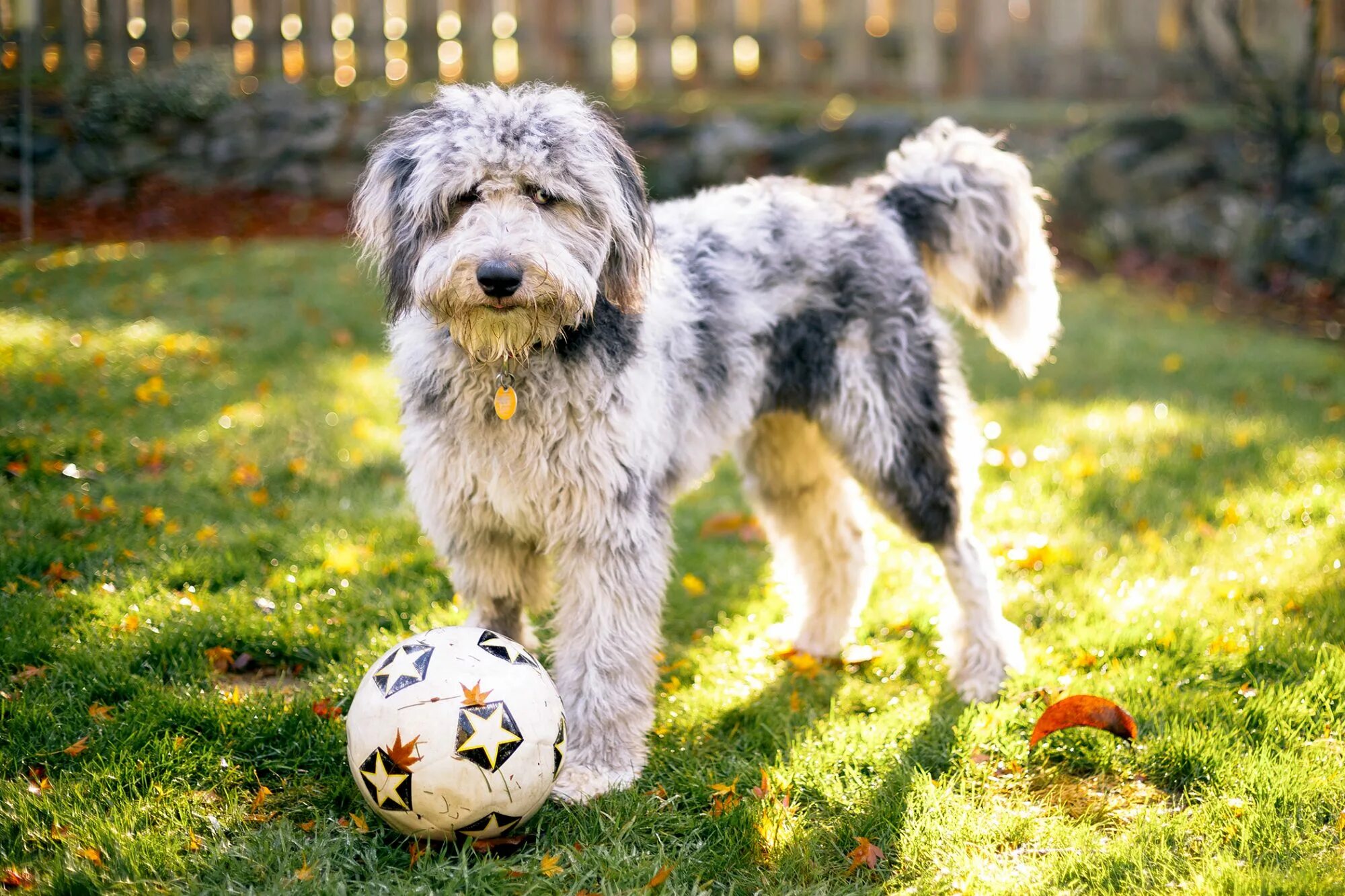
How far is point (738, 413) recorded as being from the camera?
4.28 m

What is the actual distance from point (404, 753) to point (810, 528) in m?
2.32

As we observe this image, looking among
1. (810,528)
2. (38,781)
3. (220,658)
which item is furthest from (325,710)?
(810,528)

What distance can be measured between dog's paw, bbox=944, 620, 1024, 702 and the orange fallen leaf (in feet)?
3.62

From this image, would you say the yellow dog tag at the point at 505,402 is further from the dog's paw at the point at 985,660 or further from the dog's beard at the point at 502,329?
the dog's paw at the point at 985,660

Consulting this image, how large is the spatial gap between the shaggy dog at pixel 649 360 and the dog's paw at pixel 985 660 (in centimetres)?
1

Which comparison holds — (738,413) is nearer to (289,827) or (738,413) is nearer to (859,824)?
(859,824)

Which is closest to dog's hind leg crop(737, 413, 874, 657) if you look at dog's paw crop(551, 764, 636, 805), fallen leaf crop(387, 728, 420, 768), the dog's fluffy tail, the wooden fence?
the dog's fluffy tail

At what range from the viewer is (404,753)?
10.2 feet

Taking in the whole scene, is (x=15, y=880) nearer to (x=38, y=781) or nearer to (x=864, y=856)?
(x=38, y=781)

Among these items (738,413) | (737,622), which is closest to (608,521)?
(738,413)

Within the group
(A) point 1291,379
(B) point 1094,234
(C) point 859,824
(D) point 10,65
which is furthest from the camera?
(B) point 1094,234

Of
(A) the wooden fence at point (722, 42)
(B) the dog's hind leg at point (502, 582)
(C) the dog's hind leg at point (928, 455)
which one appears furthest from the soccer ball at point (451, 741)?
(A) the wooden fence at point (722, 42)

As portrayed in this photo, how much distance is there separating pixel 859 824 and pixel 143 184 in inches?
423

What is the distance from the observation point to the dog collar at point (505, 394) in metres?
3.61
